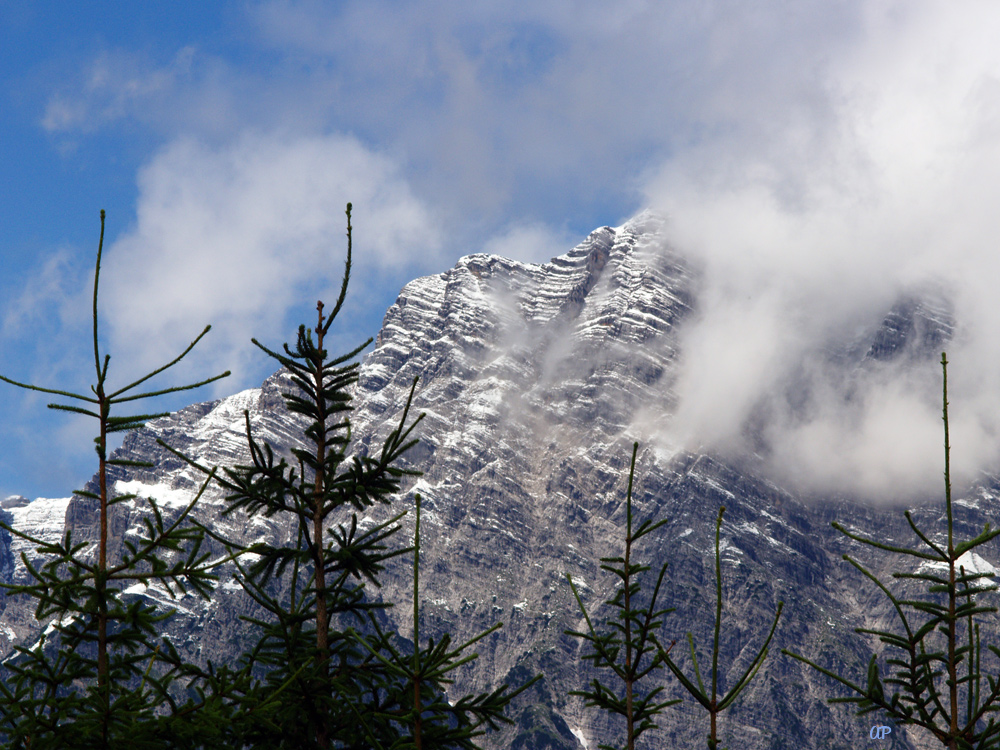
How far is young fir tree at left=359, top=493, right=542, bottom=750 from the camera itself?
13070 millimetres

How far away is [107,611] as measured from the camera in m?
14.8

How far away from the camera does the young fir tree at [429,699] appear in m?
13.1

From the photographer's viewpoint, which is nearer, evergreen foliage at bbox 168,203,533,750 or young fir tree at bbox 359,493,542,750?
young fir tree at bbox 359,493,542,750

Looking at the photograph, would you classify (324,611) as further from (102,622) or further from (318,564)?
(102,622)

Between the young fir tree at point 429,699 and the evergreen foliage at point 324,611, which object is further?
the evergreen foliage at point 324,611

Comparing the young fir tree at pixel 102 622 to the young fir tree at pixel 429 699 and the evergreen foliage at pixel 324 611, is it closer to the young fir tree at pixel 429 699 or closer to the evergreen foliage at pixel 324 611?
the evergreen foliage at pixel 324 611

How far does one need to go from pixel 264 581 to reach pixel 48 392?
19.9ft

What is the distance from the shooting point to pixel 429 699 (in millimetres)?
14867

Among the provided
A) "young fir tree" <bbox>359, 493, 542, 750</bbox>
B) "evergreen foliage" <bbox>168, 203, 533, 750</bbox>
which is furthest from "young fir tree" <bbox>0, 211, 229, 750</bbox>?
"young fir tree" <bbox>359, 493, 542, 750</bbox>

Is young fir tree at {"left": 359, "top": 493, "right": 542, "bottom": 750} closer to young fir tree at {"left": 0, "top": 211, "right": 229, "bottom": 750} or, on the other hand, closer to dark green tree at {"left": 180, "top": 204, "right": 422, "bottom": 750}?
Result: dark green tree at {"left": 180, "top": 204, "right": 422, "bottom": 750}

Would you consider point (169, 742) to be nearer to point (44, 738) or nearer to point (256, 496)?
point (44, 738)

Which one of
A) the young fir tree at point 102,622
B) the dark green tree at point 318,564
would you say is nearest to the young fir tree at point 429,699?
the dark green tree at point 318,564

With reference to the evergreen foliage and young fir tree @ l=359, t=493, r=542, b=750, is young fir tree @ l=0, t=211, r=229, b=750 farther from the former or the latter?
young fir tree @ l=359, t=493, r=542, b=750

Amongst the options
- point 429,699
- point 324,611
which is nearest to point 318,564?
point 324,611
